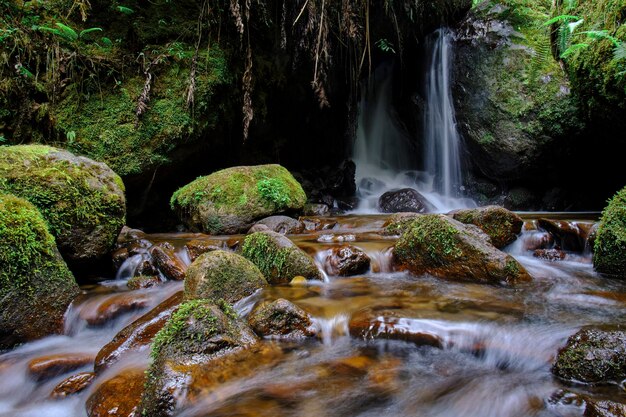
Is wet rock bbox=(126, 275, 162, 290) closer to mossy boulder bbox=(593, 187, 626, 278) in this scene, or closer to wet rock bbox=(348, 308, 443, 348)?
wet rock bbox=(348, 308, 443, 348)

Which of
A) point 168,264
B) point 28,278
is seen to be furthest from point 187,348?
point 168,264

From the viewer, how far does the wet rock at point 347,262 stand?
4191mm

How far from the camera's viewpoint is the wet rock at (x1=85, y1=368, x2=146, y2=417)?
1956 millimetres

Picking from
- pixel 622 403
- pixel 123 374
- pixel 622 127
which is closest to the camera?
pixel 622 403

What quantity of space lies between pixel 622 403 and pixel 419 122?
1077 centimetres

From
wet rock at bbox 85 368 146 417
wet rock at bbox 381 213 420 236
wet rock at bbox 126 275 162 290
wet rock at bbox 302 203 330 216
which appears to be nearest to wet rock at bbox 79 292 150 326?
wet rock at bbox 126 275 162 290

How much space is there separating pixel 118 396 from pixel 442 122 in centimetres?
1041

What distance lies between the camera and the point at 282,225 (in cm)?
622

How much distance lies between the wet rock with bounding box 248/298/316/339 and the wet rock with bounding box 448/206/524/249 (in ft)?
11.1

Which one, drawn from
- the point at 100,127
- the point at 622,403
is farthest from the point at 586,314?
the point at 100,127

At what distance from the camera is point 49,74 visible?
21.1 ft

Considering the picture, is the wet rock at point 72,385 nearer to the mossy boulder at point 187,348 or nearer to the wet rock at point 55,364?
the wet rock at point 55,364

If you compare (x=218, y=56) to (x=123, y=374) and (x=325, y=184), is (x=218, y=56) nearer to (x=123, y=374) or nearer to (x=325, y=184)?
(x=325, y=184)

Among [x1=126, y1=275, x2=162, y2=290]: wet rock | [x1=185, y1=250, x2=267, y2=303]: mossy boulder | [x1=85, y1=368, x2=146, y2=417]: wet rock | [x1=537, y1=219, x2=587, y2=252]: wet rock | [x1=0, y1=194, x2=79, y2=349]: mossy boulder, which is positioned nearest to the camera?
[x1=85, y1=368, x2=146, y2=417]: wet rock
